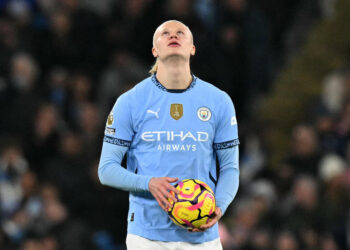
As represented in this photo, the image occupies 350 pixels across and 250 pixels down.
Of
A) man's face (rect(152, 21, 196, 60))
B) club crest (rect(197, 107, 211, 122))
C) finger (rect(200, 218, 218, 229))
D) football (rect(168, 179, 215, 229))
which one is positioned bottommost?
finger (rect(200, 218, 218, 229))

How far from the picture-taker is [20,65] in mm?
10867

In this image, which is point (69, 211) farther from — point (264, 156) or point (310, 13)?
point (310, 13)

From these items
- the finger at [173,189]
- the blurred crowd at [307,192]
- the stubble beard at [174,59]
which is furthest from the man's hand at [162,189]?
the blurred crowd at [307,192]

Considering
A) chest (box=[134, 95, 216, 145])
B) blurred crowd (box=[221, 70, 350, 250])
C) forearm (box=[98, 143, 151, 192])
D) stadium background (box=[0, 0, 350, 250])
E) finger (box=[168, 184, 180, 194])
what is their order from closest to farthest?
1. finger (box=[168, 184, 180, 194])
2. forearm (box=[98, 143, 151, 192])
3. chest (box=[134, 95, 216, 145])
4. blurred crowd (box=[221, 70, 350, 250])
5. stadium background (box=[0, 0, 350, 250])

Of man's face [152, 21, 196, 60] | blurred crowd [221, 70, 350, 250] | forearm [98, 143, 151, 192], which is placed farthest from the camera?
blurred crowd [221, 70, 350, 250]

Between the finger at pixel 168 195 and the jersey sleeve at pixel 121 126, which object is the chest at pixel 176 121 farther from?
the finger at pixel 168 195

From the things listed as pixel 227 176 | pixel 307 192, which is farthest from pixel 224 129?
pixel 307 192

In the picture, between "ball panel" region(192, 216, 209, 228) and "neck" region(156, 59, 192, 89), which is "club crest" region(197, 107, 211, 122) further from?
"ball panel" region(192, 216, 209, 228)

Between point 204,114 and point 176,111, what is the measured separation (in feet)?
0.59

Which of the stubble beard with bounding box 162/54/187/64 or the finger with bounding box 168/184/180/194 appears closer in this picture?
the finger with bounding box 168/184/180/194

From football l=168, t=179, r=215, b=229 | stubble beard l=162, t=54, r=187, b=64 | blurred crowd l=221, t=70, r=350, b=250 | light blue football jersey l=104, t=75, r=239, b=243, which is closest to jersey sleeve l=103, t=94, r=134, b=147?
light blue football jersey l=104, t=75, r=239, b=243

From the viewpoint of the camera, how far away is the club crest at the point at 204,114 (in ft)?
18.0

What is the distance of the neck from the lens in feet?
18.1

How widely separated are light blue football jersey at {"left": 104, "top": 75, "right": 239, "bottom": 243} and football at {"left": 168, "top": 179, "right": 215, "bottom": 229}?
165 mm
